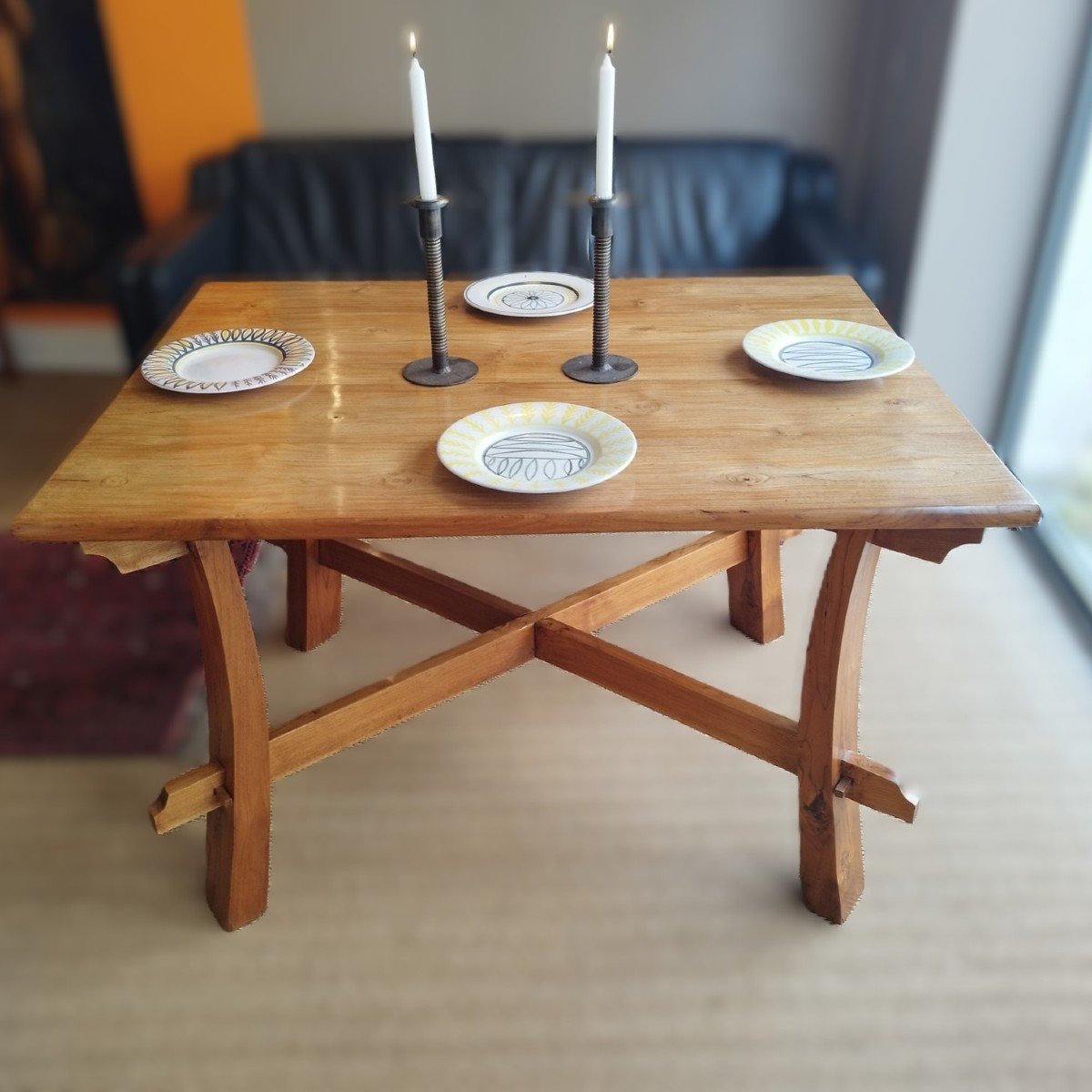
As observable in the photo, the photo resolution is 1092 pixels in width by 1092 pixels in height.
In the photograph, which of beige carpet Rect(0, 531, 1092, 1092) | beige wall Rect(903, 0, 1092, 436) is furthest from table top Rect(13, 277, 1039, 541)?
beige wall Rect(903, 0, 1092, 436)

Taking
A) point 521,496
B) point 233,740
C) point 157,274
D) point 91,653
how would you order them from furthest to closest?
point 157,274, point 91,653, point 233,740, point 521,496

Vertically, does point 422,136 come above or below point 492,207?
above

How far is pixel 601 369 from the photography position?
4.69 ft

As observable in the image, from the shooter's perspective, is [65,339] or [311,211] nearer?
[311,211]

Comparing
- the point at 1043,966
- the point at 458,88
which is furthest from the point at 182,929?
the point at 458,88

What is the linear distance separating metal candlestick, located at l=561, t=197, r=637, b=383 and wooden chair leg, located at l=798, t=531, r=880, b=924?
388mm

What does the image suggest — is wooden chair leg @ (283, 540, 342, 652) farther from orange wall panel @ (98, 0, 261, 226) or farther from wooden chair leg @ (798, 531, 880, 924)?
orange wall panel @ (98, 0, 261, 226)

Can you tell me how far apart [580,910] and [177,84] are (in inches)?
109

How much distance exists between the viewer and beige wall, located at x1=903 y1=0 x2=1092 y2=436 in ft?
7.70

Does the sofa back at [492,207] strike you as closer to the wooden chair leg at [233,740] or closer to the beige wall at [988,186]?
the beige wall at [988,186]

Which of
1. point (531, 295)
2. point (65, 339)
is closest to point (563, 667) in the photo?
point (531, 295)

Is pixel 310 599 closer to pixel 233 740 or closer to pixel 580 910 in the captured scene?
pixel 233 740

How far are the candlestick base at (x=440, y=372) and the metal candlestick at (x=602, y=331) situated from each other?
0.45ft

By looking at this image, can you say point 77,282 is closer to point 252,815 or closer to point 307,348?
point 307,348
